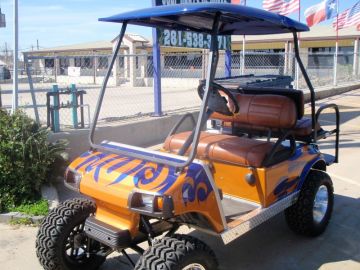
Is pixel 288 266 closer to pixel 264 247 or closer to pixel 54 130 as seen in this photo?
pixel 264 247

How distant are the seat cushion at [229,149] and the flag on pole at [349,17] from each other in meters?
15.9

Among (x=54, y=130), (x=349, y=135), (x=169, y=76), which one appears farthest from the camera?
(x=169, y=76)

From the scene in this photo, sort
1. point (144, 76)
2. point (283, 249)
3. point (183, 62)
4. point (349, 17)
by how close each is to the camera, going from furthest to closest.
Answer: point (183, 62) < point (144, 76) < point (349, 17) < point (283, 249)

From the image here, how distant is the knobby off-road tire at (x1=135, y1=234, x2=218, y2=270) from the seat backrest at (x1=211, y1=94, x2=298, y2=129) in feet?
5.61

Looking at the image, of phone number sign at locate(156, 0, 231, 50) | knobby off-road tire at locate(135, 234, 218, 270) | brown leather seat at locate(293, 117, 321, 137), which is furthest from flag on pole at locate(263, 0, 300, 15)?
knobby off-road tire at locate(135, 234, 218, 270)

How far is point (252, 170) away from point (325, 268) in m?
1.00

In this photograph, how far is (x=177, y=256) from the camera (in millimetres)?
2551

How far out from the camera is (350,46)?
28.9 metres

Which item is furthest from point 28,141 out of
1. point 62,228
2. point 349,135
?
point 349,135

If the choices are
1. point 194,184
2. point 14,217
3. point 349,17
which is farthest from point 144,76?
point 194,184

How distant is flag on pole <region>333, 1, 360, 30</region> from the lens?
17.7 meters

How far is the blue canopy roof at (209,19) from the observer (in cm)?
286

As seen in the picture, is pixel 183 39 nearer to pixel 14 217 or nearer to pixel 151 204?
pixel 14 217

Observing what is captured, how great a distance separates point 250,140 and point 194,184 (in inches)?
55.4
